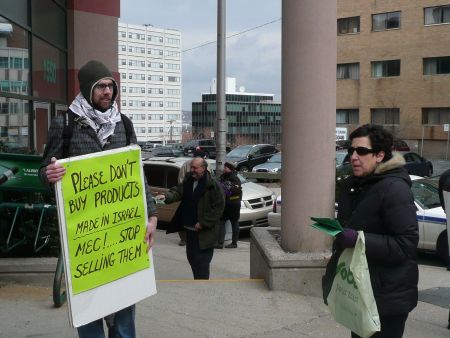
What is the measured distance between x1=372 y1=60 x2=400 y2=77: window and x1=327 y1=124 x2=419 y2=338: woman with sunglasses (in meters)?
51.9

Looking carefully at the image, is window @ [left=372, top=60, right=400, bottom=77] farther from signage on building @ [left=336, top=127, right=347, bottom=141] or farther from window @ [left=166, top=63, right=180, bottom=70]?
window @ [left=166, top=63, right=180, bottom=70]

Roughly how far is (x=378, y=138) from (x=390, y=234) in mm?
517

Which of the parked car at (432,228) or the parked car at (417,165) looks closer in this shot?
the parked car at (432,228)

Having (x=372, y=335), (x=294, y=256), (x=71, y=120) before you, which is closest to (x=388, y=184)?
(x=372, y=335)

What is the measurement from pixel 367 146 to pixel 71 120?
166 cm

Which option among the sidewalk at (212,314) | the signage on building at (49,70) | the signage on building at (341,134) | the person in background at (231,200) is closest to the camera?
the sidewalk at (212,314)

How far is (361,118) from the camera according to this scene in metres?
54.2

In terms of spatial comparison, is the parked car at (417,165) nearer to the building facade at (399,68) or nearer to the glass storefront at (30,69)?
the glass storefront at (30,69)

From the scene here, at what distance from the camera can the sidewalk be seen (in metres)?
4.73

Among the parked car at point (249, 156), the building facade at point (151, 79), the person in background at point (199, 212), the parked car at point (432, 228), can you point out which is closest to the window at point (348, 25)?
the parked car at point (249, 156)

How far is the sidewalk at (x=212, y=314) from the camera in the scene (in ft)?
15.5

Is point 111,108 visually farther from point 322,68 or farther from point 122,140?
point 322,68

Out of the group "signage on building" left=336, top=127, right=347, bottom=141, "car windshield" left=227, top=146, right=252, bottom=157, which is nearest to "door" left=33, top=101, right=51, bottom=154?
"car windshield" left=227, top=146, right=252, bottom=157

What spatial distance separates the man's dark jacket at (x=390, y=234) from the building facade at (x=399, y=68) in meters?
48.2
